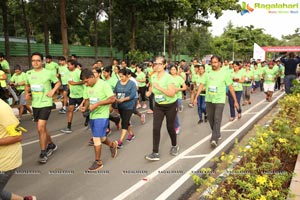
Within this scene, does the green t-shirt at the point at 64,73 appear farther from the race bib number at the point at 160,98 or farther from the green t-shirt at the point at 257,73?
the green t-shirt at the point at 257,73

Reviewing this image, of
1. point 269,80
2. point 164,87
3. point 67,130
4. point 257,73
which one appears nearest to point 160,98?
point 164,87

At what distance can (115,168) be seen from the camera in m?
5.73

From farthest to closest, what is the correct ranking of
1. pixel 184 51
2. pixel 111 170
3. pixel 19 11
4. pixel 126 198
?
1. pixel 184 51
2. pixel 19 11
3. pixel 111 170
4. pixel 126 198

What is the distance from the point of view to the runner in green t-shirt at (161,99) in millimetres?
5789

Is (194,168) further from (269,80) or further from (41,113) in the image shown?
(269,80)

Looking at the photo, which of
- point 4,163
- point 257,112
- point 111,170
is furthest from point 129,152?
point 257,112

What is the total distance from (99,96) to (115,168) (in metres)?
1.28

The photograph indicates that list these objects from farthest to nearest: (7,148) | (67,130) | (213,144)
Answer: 1. (67,130)
2. (213,144)
3. (7,148)

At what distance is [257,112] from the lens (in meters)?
11.1

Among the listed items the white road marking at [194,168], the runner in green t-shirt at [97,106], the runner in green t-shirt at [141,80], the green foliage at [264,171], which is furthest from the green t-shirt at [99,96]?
the runner in green t-shirt at [141,80]

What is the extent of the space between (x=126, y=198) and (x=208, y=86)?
11.2 ft

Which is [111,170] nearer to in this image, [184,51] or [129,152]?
[129,152]

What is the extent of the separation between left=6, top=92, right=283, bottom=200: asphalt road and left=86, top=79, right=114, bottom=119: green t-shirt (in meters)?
0.95

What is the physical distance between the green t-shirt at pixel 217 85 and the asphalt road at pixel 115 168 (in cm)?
99
